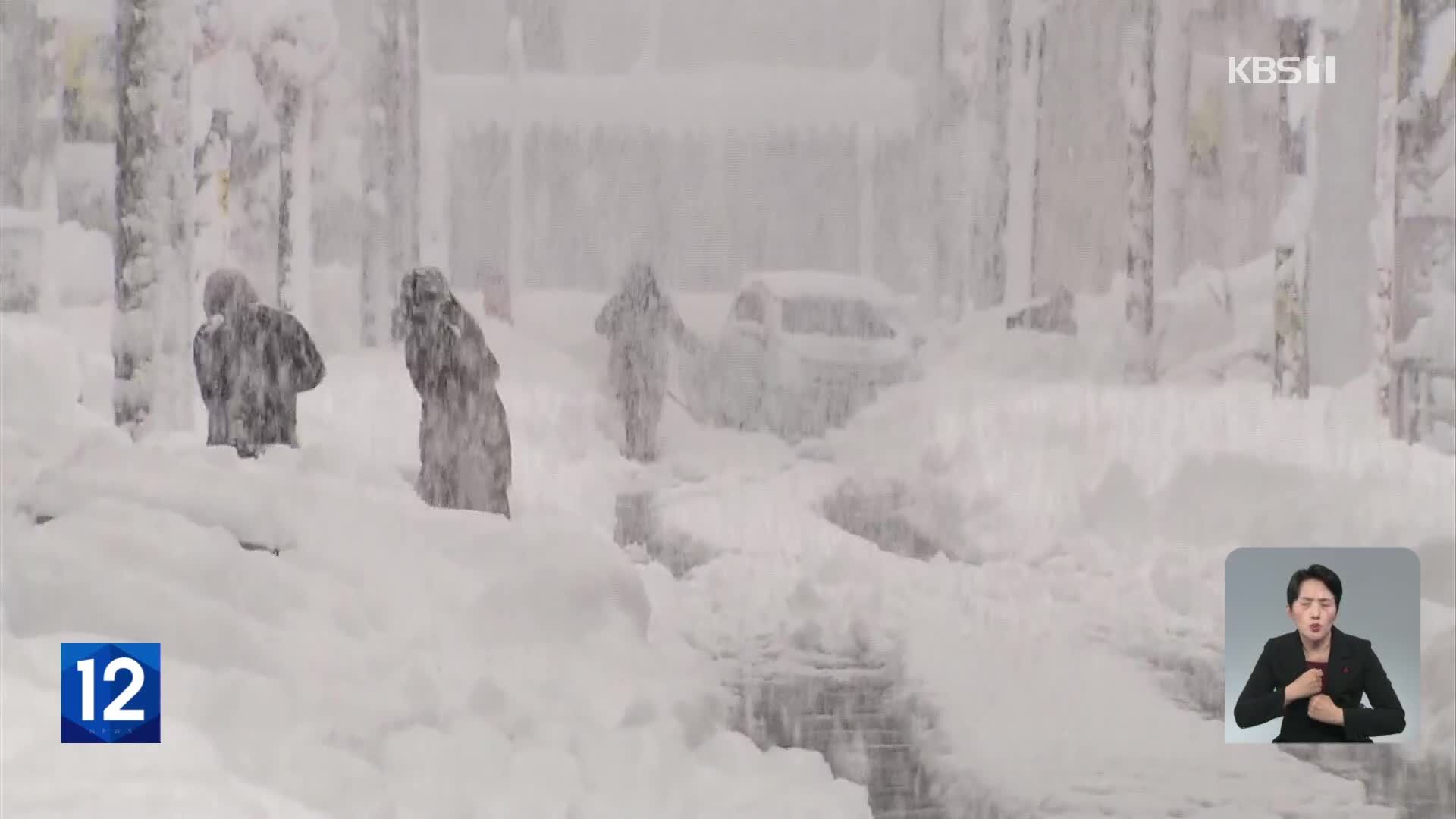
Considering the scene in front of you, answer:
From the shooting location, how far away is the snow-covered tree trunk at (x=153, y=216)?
2.46 metres

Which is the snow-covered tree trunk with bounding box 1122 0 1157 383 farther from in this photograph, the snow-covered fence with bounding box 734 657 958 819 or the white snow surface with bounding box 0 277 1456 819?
the snow-covered fence with bounding box 734 657 958 819

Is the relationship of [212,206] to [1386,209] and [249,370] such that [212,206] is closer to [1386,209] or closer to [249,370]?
[249,370]

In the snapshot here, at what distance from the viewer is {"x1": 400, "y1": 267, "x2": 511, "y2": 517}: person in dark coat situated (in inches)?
97.0

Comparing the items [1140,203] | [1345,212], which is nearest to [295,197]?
[1140,203]

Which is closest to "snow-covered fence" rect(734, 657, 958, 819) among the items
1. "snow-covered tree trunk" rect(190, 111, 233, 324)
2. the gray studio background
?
the gray studio background

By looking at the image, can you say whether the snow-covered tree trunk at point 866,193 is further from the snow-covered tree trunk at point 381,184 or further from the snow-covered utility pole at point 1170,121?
the snow-covered tree trunk at point 381,184

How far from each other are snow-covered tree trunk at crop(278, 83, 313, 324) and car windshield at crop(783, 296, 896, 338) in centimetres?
86

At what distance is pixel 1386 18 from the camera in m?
2.60

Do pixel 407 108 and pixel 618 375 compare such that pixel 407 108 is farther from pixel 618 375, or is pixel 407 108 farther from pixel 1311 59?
pixel 1311 59

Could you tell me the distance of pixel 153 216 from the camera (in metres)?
2.52

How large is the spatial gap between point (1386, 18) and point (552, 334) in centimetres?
166

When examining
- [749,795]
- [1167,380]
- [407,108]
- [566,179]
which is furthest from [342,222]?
[1167,380]

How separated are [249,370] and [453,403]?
0.37m

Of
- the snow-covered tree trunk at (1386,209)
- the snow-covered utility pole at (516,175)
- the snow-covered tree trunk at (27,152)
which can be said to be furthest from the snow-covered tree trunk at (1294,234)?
the snow-covered tree trunk at (27,152)
